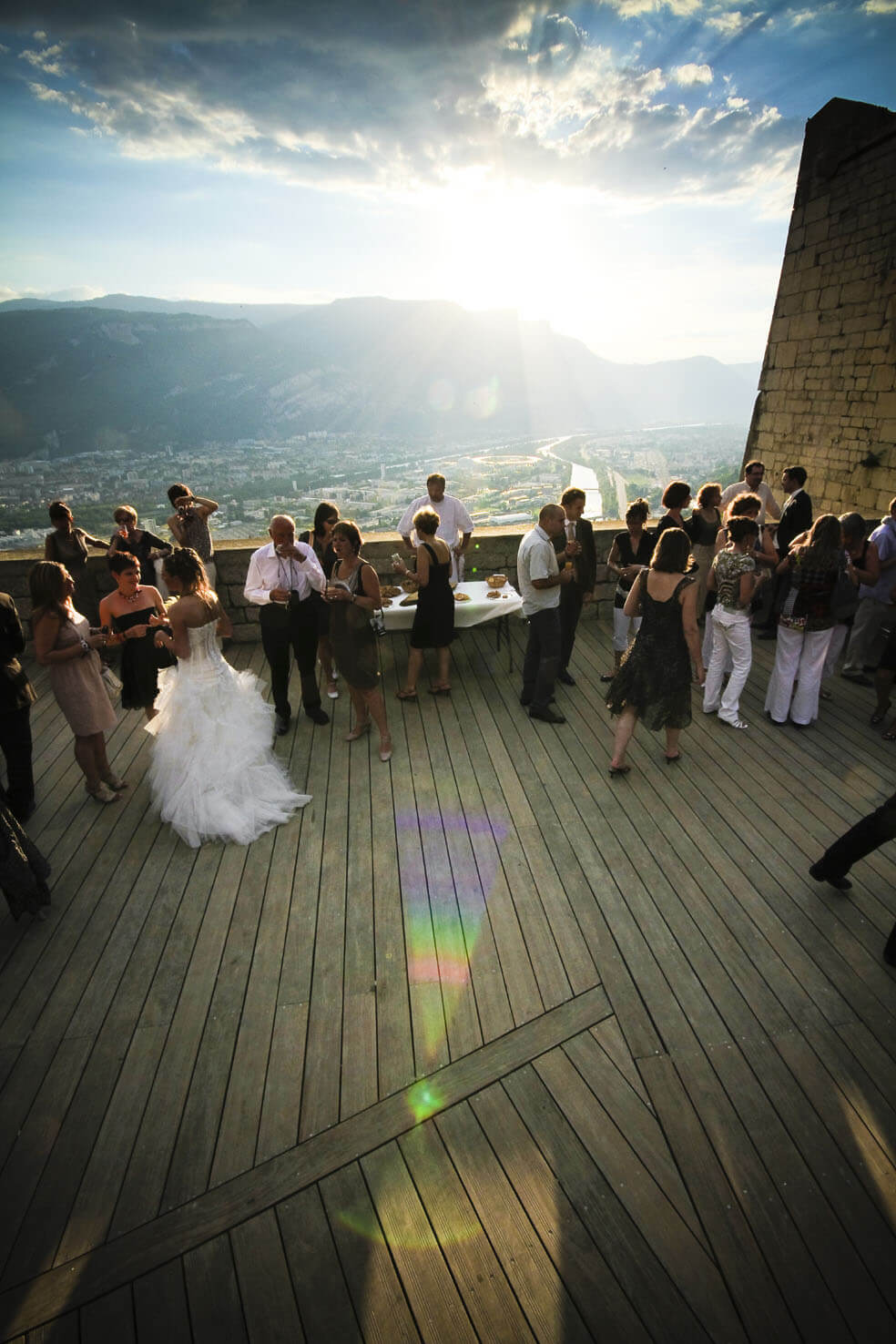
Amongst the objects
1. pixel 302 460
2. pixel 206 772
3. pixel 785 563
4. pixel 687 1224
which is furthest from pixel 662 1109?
pixel 302 460

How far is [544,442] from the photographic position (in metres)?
17.3

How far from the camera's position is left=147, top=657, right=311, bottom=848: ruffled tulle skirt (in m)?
3.60

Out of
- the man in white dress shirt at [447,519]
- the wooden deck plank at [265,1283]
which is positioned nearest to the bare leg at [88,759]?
the wooden deck plank at [265,1283]

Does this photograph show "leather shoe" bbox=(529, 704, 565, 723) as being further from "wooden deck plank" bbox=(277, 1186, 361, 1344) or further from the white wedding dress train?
"wooden deck plank" bbox=(277, 1186, 361, 1344)

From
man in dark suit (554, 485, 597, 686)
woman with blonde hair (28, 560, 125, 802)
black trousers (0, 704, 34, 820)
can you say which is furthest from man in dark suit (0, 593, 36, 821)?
man in dark suit (554, 485, 597, 686)

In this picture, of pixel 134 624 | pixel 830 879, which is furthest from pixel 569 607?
pixel 134 624

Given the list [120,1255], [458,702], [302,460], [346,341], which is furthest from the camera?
[346,341]

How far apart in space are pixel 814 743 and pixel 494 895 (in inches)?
125

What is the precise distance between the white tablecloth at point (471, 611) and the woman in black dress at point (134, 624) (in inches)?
83.5

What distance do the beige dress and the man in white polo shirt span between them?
123 inches

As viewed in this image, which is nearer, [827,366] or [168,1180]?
[168,1180]

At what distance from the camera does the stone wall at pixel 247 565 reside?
6219 mm

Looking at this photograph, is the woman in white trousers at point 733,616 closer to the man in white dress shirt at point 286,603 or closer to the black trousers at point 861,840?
the black trousers at point 861,840

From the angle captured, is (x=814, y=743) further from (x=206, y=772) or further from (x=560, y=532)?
(x=206, y=772)
